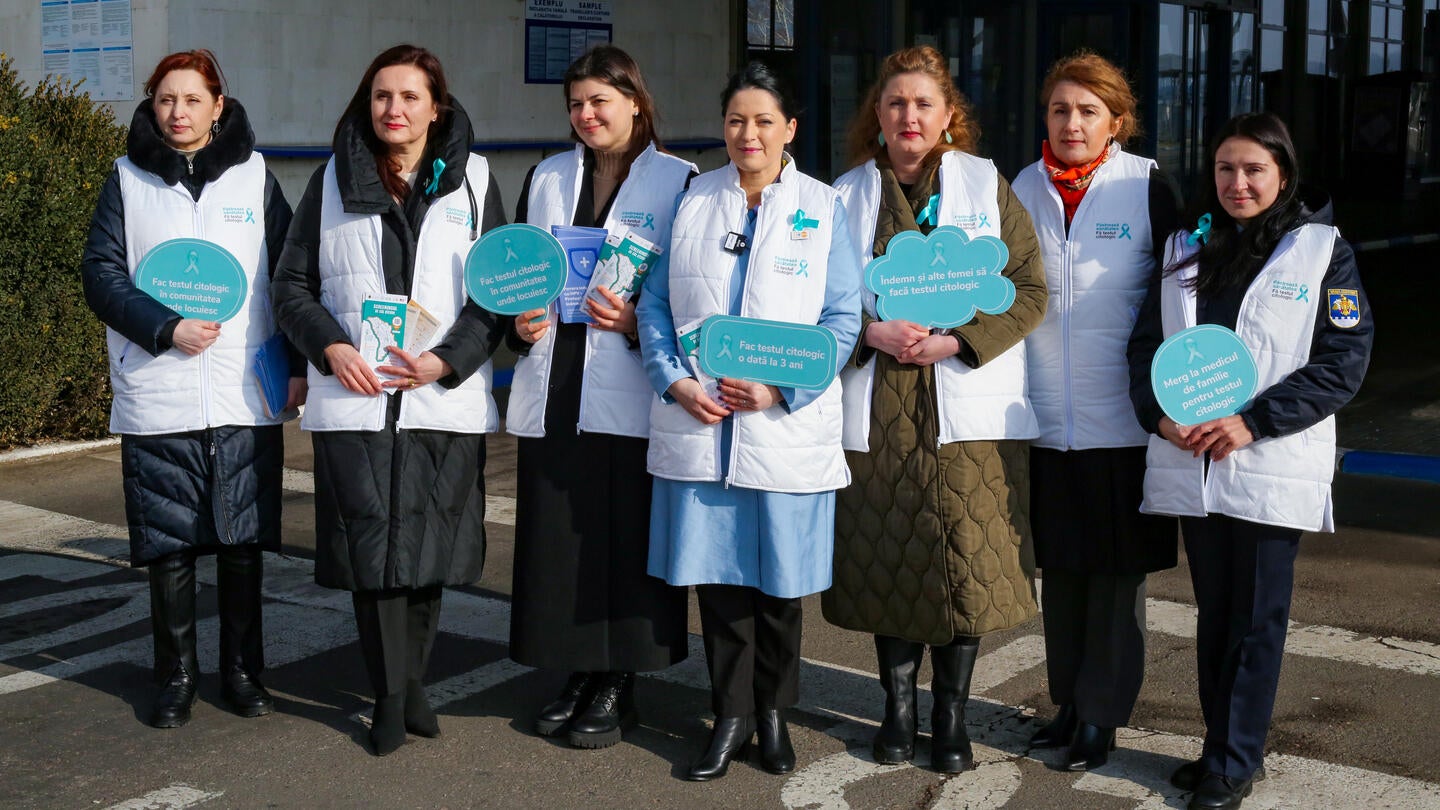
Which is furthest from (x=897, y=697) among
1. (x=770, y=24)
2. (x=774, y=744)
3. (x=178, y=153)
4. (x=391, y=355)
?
(x=770, y=24)

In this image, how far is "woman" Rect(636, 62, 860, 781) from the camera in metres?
4.25

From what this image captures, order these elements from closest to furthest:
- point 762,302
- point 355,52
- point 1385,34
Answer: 1. point 762,302
2. point 355,52
3. point 1385,34

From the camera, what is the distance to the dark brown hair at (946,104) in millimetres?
4320

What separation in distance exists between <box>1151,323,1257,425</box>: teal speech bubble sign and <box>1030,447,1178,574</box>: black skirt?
0.34 m

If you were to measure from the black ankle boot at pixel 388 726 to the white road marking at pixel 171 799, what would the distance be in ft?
1.53

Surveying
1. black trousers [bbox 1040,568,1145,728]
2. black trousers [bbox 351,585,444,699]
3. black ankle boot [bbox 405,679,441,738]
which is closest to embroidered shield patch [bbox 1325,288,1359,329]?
black trousers [bbox 1040,568,1145,728]

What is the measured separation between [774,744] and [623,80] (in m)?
1.94

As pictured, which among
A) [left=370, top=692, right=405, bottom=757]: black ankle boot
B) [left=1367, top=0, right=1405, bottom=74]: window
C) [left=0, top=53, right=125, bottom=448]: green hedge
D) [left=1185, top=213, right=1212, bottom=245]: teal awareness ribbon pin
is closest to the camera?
[left=1185, top=213, right=1212, bottom=245]: teal awareness ribbon pin

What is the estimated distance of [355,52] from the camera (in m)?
12.9

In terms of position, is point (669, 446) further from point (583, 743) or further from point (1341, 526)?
Answer: point (1341, 526)

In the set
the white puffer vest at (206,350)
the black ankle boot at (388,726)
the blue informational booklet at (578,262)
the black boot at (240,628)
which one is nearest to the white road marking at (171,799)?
the black ankle boot at (388,726)

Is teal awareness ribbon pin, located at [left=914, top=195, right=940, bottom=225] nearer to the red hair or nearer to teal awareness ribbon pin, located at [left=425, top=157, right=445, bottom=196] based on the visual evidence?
teal awareness ribbon pin, located at [left=425, top=157, right=445, bottom=196]

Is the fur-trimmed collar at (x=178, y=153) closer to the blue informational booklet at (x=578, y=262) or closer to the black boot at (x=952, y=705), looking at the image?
the blue informational booklet at (x=578, y=262)

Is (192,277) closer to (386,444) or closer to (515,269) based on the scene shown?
(386,444)
